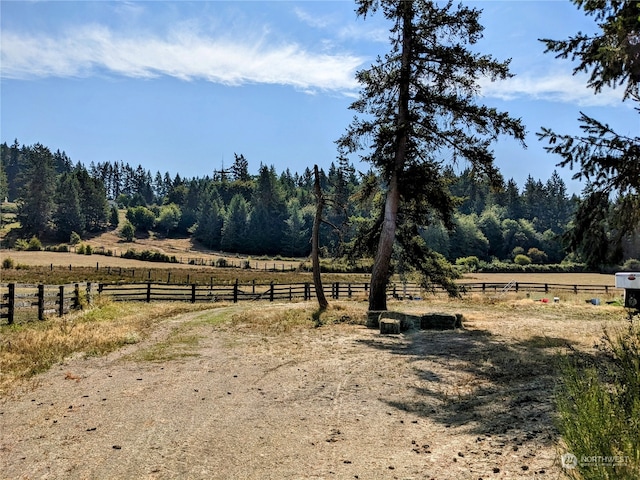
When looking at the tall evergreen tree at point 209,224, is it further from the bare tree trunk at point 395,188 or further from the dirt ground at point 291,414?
the dirt ground at point 291,414

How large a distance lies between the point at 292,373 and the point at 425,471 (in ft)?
15.7

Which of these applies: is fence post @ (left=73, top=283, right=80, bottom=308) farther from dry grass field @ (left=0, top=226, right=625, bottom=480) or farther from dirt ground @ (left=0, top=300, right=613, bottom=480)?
dirt ground @ (left=0, top=300, right=613, bottom=480)

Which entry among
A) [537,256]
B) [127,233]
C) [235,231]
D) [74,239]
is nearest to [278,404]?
[537,256]

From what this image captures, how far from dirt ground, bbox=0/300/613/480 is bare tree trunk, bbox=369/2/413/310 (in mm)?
6379

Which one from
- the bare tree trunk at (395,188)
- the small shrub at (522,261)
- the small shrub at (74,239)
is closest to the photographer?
the bare tree trunk at (395,188)

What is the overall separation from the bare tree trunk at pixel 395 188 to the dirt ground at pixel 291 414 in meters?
6.38

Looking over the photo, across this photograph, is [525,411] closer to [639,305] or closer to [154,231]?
[639,305]

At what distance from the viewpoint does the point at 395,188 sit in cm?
1833

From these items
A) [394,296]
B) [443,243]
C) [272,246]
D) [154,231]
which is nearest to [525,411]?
[394,296]

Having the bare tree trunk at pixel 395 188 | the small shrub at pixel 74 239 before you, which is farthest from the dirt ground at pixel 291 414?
the small shrub at pixel 74 239

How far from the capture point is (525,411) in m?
6.08

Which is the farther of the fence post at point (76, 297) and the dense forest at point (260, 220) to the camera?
the dense forest at point (260, 220)

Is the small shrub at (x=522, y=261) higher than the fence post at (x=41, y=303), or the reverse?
the small shrub at (x=522, y=261)

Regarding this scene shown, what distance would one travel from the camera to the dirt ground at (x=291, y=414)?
478 cm
